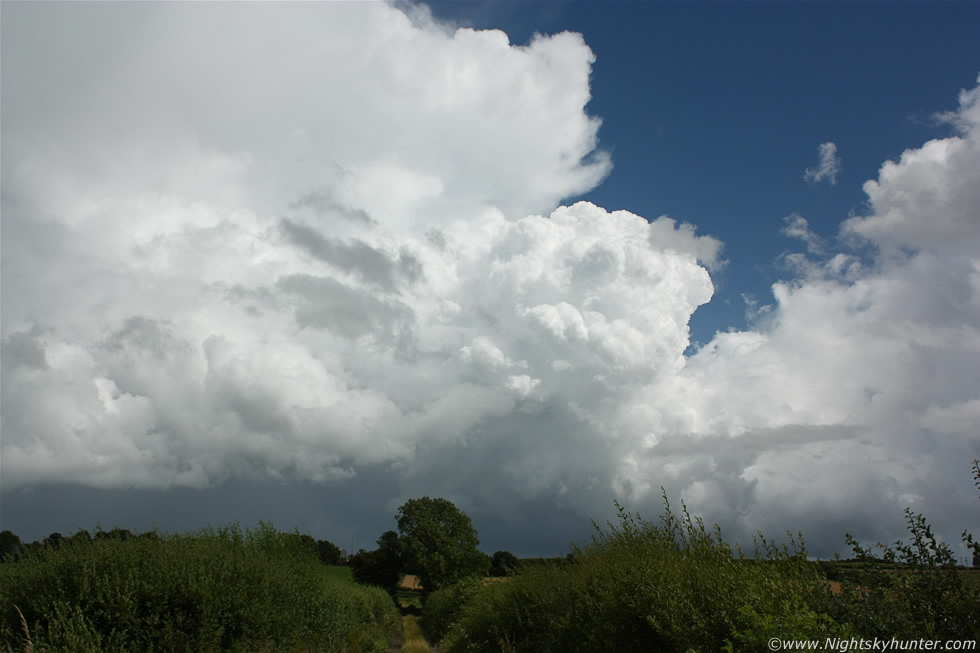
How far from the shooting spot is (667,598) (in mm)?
8609

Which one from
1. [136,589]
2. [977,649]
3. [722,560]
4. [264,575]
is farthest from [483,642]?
[977,649]

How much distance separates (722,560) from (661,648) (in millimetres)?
1677

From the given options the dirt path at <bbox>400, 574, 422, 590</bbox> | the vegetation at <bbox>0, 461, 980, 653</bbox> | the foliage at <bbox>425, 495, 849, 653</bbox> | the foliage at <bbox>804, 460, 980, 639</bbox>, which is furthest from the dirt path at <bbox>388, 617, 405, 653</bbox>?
the foliage at <bbox>804, 460, 980, 639</bbox>

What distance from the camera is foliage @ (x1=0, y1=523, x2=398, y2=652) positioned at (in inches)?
532

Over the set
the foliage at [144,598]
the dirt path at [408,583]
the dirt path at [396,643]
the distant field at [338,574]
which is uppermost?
the foliage at [144,598]

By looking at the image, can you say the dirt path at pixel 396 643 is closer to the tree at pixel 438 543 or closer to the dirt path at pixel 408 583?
the tree at pixel 438 543

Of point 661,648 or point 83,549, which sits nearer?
point 661,648

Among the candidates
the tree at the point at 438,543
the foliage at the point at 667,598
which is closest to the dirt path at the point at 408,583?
the tree at the point at 438,543

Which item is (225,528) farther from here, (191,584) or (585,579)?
(585,579)

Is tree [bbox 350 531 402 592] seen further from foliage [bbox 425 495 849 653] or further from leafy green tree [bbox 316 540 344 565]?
foliage [bbox 425 495 849 653]

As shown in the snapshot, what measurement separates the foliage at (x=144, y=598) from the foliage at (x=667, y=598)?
802 centimetres

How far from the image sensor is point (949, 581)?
242 inches

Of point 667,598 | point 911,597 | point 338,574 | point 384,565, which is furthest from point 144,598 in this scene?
point 384,565

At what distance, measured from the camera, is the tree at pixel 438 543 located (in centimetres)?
7594
